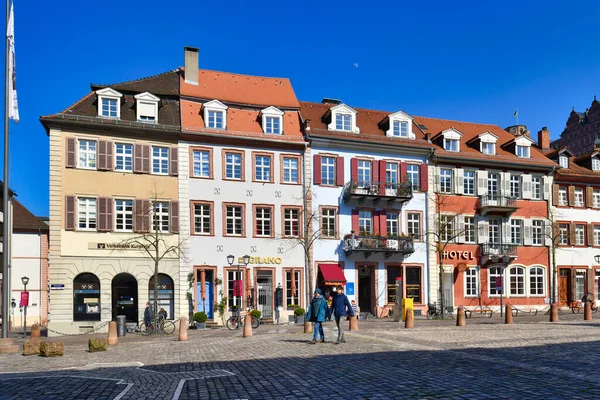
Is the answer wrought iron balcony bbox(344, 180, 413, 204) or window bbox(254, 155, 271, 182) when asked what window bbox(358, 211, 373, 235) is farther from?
window bbox(254, 155, 271, 182)

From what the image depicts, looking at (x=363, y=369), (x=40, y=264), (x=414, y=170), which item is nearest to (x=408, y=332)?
(x=363, y=369)

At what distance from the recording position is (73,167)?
115 feet

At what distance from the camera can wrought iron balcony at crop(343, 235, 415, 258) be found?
39750 millimetres

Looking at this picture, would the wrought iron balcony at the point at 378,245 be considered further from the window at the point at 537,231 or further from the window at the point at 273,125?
the window at the point at 537,231

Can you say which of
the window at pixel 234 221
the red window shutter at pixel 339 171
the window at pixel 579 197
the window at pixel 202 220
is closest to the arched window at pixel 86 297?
the window at pixel 202 220

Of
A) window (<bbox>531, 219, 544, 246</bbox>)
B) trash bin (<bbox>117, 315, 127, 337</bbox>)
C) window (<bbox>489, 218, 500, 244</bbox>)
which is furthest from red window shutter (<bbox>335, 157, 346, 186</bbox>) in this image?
trash bin (<bbox>117, 315, 127, 337</bbox>)

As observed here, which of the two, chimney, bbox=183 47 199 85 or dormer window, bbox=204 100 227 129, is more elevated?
chimney, bbox=183 47 199 85

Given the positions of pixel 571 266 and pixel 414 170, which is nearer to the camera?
pixel 414 170

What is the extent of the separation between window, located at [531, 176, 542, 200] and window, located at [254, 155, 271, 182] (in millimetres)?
18882

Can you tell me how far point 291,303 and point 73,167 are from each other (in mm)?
14155

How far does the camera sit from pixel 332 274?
39.2 m

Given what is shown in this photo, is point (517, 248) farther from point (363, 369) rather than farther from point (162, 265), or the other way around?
point (363, 369)

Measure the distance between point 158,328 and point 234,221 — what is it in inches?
334

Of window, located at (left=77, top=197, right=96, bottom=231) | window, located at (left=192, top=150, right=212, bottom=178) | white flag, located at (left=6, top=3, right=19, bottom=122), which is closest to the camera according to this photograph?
white flag, located at (left=6, top=3, right=19, bottom=122)
